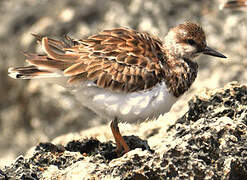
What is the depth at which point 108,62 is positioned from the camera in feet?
15.3

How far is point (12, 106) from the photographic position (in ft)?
26.7

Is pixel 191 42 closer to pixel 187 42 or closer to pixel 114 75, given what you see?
pixel 187 42

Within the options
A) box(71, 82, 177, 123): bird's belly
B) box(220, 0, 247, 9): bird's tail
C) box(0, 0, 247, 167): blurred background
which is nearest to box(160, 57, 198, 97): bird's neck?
box(71, 82, 177, 123): bird's belly

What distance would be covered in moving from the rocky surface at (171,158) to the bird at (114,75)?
0.34 metres

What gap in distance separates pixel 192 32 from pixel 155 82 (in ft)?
2.52

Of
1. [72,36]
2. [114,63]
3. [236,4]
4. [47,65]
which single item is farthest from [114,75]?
[236,4]

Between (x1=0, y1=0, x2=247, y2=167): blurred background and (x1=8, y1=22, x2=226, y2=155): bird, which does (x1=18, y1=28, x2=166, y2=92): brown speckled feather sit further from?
(x1=0, y1=0, x2=247, y2=167): blurred background

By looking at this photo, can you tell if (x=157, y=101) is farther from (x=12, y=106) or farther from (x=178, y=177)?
(x=12, y=106)

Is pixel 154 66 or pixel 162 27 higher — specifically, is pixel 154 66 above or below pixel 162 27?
below

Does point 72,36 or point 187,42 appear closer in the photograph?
point 187,42

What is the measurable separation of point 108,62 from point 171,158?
4.66 ft

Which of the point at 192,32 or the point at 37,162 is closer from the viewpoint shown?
the point at 37,162

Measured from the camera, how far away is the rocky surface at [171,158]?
3.52 metres

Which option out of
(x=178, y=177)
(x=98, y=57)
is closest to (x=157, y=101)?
(x=98, y=57)
